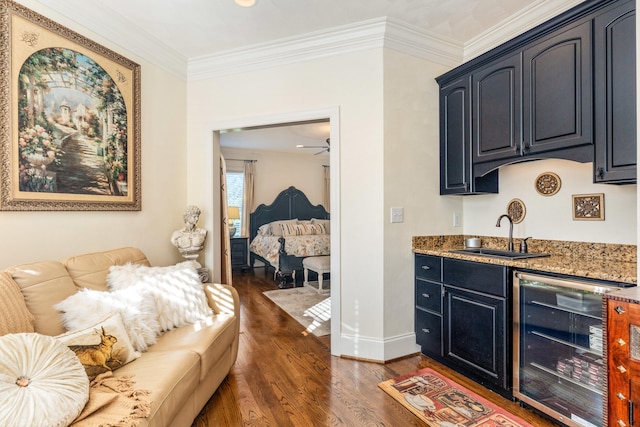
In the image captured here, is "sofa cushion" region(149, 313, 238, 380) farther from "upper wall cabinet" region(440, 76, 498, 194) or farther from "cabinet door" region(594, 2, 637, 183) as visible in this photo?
"cabinet door" region(594, 2, 637, 183)

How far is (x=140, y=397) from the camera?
1346mm

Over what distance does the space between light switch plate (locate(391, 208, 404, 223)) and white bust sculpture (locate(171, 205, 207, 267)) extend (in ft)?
5.53

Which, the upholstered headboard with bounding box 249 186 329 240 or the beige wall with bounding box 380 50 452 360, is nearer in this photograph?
the beige wall with bounding box 380 50 452 360

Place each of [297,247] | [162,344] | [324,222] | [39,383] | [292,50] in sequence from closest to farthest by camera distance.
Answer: [39,383], [162,344], [292,50], [297,247], [324,222]

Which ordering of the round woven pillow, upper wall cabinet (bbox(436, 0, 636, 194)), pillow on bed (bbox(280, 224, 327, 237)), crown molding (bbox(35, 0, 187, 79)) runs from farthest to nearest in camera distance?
1. pillow on bed (bbox(280, 224, 327, 237))
2. crown molding (bbox(35, 0, 187, 79))
3. upper wall cabinet (bbox(436, 0, 636, 194))
4. the round woven pillow

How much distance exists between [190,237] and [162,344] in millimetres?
1240

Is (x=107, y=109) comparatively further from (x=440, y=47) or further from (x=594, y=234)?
(x=594, y=234)

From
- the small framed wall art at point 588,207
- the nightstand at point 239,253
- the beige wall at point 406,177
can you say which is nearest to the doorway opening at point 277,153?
the nightstand at point 239,253

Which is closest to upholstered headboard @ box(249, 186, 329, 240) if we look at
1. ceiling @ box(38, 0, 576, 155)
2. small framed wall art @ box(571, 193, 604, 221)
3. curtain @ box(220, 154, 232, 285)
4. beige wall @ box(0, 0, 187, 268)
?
curtain @ box(220, 154, 232, 285)

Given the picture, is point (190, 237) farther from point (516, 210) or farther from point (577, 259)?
point (577, 259)

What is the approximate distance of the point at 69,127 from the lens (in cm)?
225

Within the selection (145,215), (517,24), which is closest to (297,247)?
→ (145,215)

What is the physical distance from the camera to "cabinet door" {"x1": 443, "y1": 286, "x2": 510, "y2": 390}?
218cm

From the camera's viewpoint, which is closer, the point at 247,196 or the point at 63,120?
the point at 63,120
